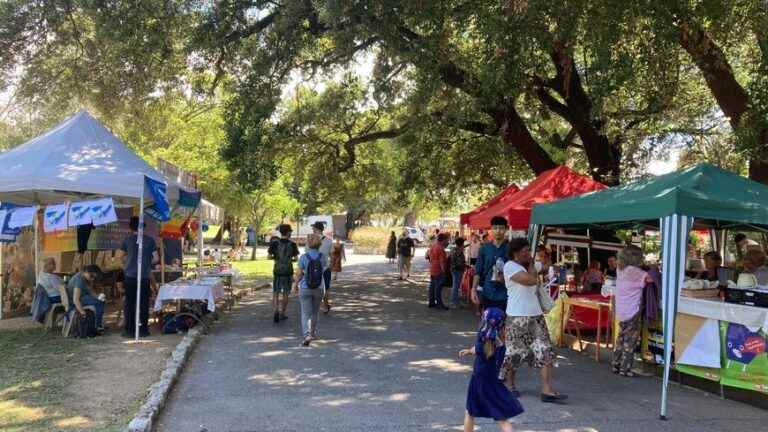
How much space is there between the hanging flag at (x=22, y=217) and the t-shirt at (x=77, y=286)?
1.29 meters

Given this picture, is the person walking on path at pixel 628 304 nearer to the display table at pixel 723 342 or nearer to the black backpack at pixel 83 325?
the display table at pixel 723 342

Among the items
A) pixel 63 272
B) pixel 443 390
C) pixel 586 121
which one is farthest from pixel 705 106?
pixel 63 272

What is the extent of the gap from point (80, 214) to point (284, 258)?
3293mm

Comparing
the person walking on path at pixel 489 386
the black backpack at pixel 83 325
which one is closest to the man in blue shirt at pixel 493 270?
the person walking on path at pixel 489 386

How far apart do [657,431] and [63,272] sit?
1108 centimetres

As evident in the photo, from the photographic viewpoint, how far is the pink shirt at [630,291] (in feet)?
25.1

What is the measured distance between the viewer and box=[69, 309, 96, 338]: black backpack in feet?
31.8

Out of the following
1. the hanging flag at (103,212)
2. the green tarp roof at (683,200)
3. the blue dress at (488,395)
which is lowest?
the blue dress at (488,395)

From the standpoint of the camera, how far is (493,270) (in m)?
6.87

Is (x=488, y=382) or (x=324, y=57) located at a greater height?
(x=324, y=57)

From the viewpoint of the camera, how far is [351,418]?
575 centimetres

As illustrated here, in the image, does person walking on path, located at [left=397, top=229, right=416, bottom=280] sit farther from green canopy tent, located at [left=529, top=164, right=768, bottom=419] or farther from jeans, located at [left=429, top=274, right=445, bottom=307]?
green canopy tent, located at [left=529, top=164, right=768, bottom=419]

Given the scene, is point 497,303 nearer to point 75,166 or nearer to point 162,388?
point 162,388

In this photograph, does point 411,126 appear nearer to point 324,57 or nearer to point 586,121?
point 324,57
